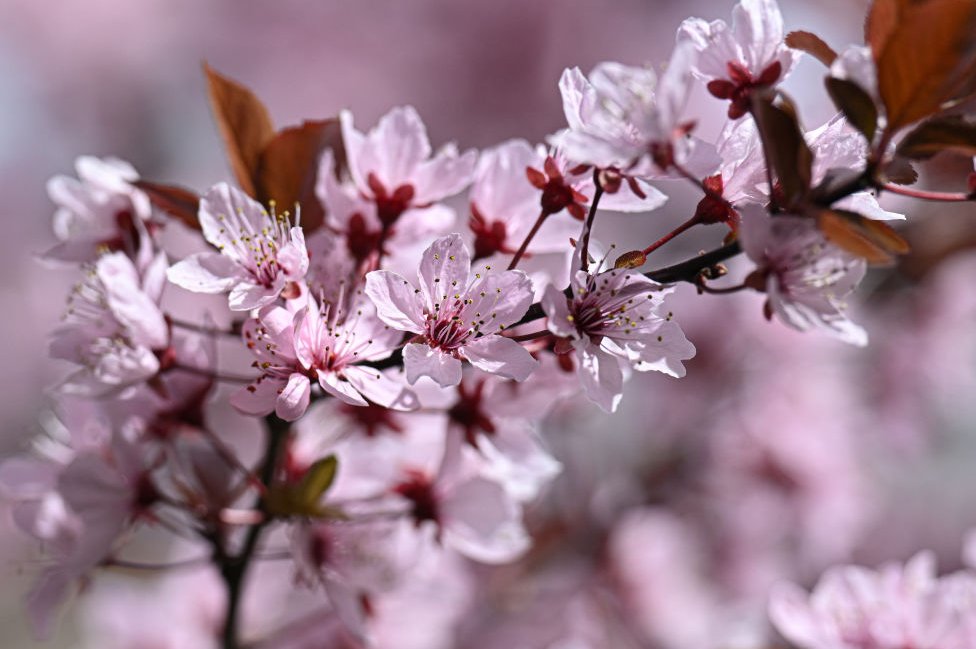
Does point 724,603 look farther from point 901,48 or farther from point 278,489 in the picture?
point 901,48

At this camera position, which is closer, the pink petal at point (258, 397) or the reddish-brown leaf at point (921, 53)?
the reddish-brown leaf at point (921, 53)

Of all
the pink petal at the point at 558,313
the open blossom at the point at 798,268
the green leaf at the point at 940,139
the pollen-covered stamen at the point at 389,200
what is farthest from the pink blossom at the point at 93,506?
the green leaf at the point at 940,139

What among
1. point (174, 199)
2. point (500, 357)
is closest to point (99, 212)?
point (174, 199)

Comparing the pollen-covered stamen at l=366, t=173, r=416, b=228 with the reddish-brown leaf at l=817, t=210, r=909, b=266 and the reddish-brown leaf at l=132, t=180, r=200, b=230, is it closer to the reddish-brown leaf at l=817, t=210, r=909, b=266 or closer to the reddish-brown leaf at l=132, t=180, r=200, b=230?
the reddish-brown leaf at l=132, t=180, r=200, b=230

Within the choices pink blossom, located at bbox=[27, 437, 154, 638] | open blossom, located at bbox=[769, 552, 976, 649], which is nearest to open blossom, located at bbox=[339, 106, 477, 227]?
pink blossom, located at bbox=[27, 437, 154, 638]

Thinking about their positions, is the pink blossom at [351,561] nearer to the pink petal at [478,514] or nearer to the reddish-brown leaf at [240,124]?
the pink petal at [478,514]

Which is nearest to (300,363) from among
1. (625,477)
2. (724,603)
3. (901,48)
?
(901,48)

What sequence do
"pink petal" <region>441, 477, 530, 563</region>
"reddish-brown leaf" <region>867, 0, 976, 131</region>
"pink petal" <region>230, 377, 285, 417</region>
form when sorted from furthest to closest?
"pink petal" <region>441, 477, 530, 563</region>, "pink petal" <region>230, 377, 285, 417</region>, "reddish-brown leaf" <region>867, 0, 976, 131</region>
